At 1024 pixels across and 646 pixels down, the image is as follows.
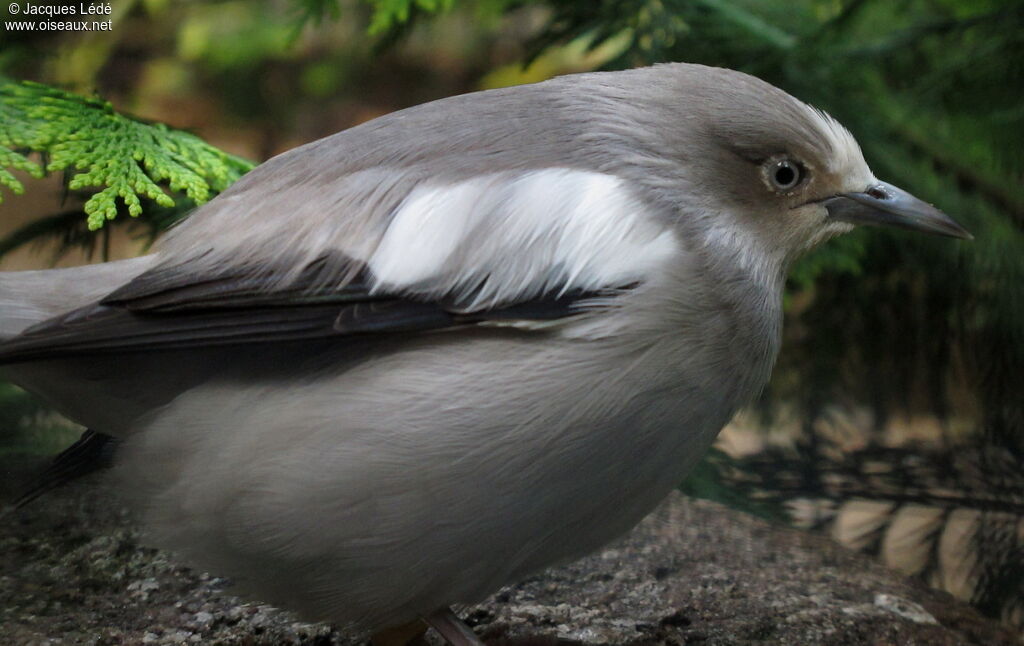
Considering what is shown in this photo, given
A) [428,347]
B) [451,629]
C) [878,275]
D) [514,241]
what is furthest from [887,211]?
[878,275]

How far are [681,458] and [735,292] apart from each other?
38 centimetres

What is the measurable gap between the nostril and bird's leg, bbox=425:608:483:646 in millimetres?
1420

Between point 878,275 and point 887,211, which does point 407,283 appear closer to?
point 887,211

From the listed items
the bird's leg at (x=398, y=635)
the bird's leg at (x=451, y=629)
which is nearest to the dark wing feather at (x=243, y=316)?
the bird's leg at (x=451, y=629)

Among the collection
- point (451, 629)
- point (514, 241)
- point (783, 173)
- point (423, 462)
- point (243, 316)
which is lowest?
point (451, 629)

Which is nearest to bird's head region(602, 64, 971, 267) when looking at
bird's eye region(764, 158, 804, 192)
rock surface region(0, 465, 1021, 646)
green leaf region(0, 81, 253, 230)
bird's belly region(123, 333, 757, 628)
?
bird's eye region(764, 158, 804, 192)

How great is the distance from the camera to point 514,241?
90.0 inches

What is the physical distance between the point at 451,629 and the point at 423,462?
23.6 inches

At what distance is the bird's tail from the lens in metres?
2.37

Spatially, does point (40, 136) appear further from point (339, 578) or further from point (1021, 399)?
point (1021, 399)

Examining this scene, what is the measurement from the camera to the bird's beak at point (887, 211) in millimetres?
2625

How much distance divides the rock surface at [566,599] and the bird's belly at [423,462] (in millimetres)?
540

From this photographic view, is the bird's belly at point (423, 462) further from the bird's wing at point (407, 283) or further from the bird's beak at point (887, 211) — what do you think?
the bird's beak at point (887, 211)

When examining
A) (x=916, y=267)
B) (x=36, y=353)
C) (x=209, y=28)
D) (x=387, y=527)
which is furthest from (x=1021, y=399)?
(x=209, y=28)
